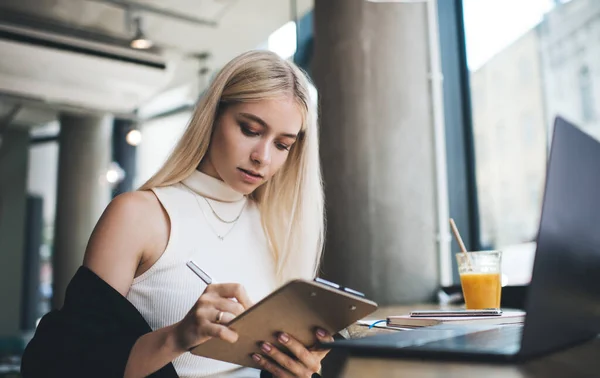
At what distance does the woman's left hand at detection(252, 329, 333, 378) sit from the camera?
0.90m

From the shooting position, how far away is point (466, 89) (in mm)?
2953

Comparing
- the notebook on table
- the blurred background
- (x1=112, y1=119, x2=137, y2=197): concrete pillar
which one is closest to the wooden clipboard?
the notebook on table

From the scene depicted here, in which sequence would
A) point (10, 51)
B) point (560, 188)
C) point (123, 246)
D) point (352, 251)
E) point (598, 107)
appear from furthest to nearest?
point (10, 51) < point (352, 251) < point (598, 107) < point (123, 246) < point (560, 188)

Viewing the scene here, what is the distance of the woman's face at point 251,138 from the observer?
139 cm

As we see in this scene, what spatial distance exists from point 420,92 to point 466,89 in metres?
0.47

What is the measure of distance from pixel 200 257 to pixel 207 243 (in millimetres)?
52

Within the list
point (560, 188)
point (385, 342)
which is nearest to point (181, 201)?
point (385, 342)

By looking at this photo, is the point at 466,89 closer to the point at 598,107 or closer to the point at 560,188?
the point at 598,107

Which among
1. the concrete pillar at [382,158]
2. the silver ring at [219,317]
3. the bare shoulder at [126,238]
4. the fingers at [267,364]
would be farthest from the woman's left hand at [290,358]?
the concrete pillar at [382,158]

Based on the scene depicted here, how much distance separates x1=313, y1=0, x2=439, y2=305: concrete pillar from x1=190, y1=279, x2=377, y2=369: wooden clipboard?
1.66 m

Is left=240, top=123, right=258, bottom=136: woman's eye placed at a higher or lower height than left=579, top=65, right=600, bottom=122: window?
lower

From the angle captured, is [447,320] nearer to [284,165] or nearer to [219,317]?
[219,317]

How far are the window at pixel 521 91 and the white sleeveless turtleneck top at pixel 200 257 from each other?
3.90 ft

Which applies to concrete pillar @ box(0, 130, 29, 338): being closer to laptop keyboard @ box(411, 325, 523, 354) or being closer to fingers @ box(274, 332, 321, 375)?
fingers @ box(274, 332, 321, 375)
